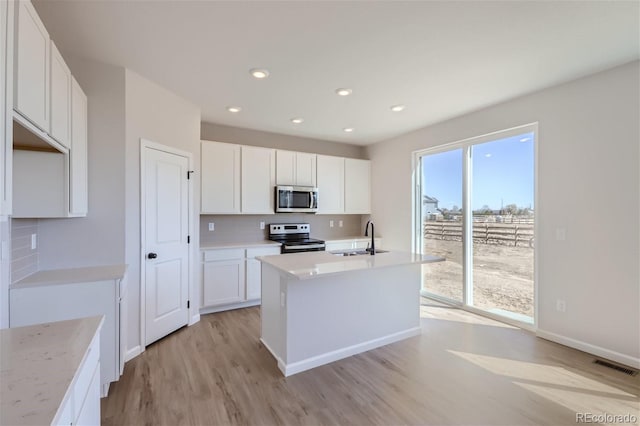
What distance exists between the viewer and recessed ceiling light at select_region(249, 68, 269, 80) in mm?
2695

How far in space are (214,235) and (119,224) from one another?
5.79ft

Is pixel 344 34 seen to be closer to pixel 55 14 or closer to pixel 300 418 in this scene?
pixel 55 14

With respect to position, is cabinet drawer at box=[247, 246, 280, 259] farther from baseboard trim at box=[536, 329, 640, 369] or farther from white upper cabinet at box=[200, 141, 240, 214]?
baseboard trim at box=[536, 329, 640, 369]

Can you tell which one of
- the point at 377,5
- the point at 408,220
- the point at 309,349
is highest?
the point at 377,5

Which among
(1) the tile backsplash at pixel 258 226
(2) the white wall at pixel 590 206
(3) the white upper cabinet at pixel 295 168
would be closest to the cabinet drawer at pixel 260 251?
(1) the tile backsplash at pixel 258 226

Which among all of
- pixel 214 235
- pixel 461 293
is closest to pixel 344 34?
pixel 214 235

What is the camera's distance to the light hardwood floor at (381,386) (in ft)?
6.39

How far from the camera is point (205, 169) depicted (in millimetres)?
3973

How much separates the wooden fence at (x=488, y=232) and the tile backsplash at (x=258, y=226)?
157 centimetres

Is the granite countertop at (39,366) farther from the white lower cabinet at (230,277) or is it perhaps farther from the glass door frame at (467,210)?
the glass door frame at (467,210)

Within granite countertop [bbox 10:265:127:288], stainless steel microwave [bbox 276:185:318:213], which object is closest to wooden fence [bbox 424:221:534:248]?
stainless steel microwave [bbox 276:185:318:213]

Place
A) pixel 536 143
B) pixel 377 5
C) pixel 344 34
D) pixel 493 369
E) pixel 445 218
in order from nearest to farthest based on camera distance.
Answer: pixel 377 5 < pixel 344 34 < pixel 493 369 < pixel 536 143 < pixel 445 218

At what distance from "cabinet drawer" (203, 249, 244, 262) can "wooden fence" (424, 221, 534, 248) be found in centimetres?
285

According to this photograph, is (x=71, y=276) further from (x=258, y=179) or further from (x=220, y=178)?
(x=258, y=179)
